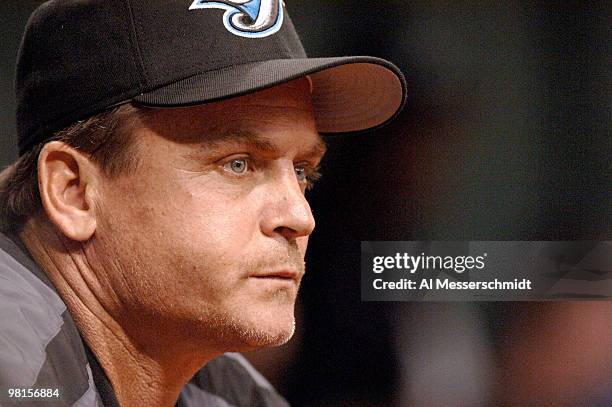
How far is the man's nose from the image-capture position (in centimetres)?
95

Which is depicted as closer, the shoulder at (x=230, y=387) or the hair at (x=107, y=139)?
the hair at (x=107, y=139)

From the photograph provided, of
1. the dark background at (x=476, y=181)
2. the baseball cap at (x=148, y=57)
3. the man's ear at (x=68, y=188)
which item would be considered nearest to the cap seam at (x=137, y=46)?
the baseball cap at (x=148, y=57)

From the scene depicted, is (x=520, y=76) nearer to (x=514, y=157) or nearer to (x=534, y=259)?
(x=514, y=157)

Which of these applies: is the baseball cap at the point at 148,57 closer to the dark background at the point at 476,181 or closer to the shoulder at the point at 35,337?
the shoulder at the point at 35,337

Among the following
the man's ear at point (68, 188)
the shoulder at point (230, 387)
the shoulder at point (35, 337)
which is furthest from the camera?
→ the shoulder at point (230, 387)

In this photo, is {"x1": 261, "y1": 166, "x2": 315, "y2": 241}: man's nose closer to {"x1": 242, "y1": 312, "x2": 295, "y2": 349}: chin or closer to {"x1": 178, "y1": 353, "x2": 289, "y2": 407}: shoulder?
{"x1": 242, "y1": 312, "x2": 295, "y2": 349}: chin

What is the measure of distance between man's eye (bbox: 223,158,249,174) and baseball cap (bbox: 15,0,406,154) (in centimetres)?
9

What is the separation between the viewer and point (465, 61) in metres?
1.30

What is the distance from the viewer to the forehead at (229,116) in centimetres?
94

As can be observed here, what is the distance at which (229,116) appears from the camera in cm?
96

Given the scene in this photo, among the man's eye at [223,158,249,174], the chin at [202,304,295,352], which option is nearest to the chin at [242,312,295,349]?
the chin at [202,304,295,352]

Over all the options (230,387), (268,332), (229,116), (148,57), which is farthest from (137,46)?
(230,387)

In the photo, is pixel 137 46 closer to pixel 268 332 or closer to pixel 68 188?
pixel 68 188

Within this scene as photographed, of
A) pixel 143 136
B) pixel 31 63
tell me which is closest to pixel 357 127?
pixel 143 136
